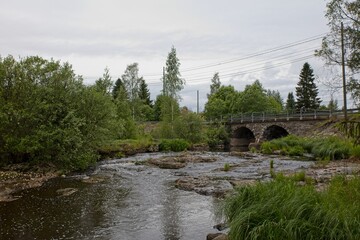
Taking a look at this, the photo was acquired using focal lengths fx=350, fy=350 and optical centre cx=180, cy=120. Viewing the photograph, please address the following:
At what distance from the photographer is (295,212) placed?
7457 mm

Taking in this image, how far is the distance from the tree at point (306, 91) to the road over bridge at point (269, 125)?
1405cm

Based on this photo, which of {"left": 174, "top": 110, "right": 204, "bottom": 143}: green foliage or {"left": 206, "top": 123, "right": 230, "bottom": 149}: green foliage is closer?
{"left": 174, "top": 110, "right": 204, "bottom": 143}: green foliage

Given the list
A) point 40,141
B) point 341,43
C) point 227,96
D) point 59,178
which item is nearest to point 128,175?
point 59,178

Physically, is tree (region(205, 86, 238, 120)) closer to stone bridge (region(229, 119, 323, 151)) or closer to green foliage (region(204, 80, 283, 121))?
green foliage (region(204, 80, 283, 121))

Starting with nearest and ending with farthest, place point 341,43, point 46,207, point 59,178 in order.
A: point 46,207, point 341,43, point 59,178

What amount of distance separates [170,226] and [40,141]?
50.1 feet

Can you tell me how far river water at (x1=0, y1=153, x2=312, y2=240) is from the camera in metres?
11.2

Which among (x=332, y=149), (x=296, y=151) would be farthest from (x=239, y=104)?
(x=332, y=149)

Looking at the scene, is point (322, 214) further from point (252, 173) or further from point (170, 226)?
point (252, 173)

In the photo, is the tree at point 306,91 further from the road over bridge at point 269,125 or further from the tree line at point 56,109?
the tree line at point 56,109

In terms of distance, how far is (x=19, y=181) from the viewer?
67.1 ft

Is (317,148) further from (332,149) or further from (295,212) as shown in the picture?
(295,212)

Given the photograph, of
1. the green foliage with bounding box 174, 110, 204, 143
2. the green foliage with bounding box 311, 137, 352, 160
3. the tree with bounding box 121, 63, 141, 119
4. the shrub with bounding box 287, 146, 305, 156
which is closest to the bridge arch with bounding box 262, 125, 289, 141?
the green foliage with bounding box 174, 110, 204, 143

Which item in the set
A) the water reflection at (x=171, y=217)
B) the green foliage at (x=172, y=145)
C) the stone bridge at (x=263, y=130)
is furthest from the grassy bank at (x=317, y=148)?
the water reflection at (x=171, y=217)
